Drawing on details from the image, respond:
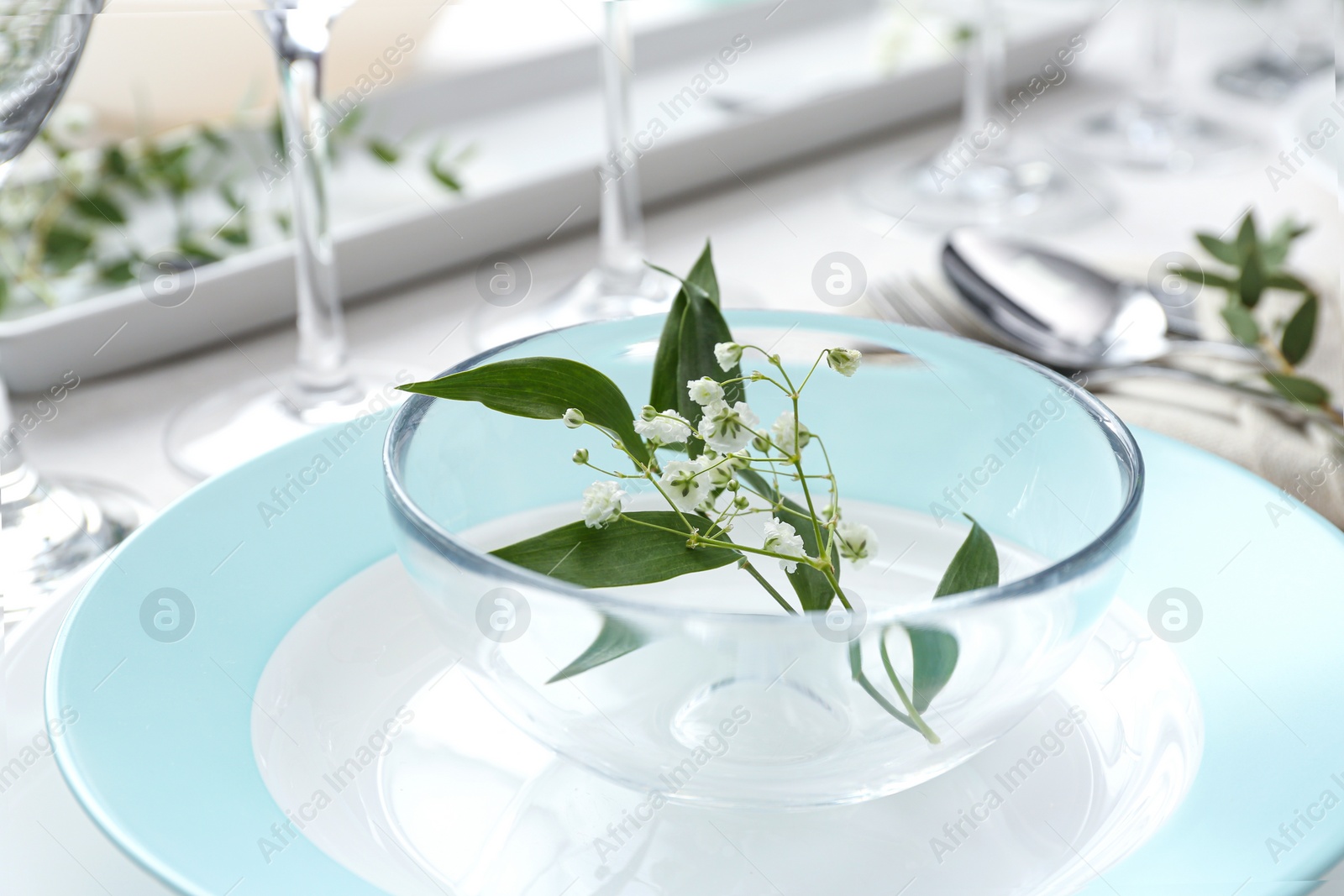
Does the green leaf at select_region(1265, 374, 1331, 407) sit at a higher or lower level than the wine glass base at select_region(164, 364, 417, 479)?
higher

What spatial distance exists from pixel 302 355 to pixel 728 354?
308mm

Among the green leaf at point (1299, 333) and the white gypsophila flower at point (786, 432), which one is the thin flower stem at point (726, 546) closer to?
the white gypsophila flower at point (786, 432)

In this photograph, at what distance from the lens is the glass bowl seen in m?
0.27

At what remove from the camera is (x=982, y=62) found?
0.84 meters

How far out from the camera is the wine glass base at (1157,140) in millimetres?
876

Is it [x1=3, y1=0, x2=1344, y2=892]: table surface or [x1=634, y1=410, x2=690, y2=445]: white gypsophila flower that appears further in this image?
[x1=3, y1=0, x2=1344, y2=892]: table surface

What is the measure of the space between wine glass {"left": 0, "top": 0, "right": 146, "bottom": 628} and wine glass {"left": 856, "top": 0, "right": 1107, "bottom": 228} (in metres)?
0.47

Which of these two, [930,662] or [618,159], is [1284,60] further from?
[930,662]

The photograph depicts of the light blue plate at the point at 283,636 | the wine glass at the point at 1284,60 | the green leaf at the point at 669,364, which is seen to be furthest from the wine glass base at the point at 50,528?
the wine glass at the point at 1284,60

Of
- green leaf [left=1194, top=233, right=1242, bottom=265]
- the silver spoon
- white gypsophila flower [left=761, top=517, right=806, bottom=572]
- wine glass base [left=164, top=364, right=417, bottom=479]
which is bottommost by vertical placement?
wine glass base [left=164, top=364, right=417, bottom=479]

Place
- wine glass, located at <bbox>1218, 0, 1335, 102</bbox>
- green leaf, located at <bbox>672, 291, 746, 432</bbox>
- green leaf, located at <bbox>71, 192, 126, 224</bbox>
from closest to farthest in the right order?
green leaf, located at <bbox>672, 291, 746, 432</bbox>
green leaf, located at <bbox>71, 192, 126, 224</bbox>
wine glass, located at <bbox>1218, 0, 1335, 102</bbox>

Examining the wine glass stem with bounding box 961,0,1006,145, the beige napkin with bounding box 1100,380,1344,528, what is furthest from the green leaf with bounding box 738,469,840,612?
the wine glass stem with bounding box 961,0,1006,145

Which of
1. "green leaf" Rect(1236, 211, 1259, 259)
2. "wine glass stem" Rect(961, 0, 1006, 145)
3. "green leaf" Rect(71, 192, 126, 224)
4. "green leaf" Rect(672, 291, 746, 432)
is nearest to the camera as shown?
"green leaf" Rect(672, 291, 746, 432)

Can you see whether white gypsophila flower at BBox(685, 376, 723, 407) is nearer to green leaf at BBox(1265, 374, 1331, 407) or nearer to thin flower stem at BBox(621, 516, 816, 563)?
thin flower stem at BBox(621, 516, 816, 563)
